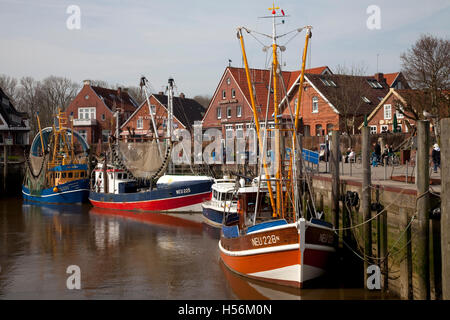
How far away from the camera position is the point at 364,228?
14.4m

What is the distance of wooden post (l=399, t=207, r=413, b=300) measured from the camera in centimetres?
1236

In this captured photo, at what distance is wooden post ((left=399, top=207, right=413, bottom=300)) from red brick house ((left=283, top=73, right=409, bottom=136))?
3297cm

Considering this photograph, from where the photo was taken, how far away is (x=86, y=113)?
74.0 metres

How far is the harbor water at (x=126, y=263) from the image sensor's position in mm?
15117

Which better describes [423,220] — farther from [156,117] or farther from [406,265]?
[156,117]

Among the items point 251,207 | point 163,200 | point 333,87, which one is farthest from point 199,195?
point 333,87

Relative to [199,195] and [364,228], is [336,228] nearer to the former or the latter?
[364,228]

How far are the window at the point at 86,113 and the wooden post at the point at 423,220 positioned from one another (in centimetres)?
6714

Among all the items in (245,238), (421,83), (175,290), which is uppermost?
(421,83)

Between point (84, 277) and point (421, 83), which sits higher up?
point (421, 83)

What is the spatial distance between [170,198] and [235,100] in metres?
24.3

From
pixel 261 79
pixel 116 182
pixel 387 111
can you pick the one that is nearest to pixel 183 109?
pixel 261 79

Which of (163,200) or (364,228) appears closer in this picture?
(364,228)
